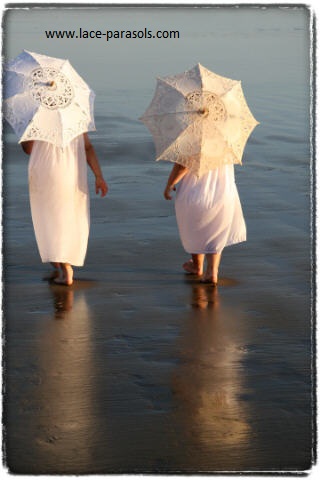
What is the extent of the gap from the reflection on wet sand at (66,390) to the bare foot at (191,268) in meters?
1.10

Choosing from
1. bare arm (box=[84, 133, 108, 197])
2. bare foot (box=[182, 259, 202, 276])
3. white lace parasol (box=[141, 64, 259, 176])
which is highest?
white lace parasol (box=[141, 64, 259, 176])

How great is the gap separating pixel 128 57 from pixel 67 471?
1893 centimetres

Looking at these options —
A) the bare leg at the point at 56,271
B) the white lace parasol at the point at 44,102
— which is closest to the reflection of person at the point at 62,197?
the bare leg at the point at 56,271

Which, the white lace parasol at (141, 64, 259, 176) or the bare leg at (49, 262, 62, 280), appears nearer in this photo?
the white lace parasol at (141, 64, 259, 176)

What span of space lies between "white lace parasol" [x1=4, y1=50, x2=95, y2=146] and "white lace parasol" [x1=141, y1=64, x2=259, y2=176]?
70cm

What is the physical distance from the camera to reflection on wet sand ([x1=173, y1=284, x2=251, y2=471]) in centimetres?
629

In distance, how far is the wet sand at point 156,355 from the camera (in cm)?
632

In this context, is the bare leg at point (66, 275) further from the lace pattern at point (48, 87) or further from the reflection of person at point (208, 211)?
the lace pattern at point (48, 87)

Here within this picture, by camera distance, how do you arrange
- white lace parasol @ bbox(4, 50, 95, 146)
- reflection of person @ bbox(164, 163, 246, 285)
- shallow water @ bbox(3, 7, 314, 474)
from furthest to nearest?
reflection of person @ bbox(164, 163, 246, 285) → white lace parasol @ bbox(4, 50, 95, 146) → shallow water @ bbox(3, 7, 314, 474)

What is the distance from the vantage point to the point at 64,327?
8.26 meters

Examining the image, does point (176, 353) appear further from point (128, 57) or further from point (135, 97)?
point (128, 57)

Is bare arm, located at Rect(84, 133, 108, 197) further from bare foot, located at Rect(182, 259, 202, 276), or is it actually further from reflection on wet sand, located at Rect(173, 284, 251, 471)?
reflection on wet sand, located at Rect(173, 284, 251, 471)

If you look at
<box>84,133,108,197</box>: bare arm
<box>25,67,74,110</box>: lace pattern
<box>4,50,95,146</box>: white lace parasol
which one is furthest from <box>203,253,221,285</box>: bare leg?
<box>25,67,74,110</box>: lace pattern

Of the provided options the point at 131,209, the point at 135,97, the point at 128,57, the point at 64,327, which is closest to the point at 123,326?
the point at 64,327
